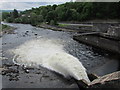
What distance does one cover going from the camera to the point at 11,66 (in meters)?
30.4

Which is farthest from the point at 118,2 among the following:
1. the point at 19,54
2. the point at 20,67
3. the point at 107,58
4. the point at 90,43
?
the point at 20,67

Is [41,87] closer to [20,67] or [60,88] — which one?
[60,88]

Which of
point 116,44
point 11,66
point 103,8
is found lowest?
point 11,66

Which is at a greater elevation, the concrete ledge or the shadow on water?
the concrete ledge

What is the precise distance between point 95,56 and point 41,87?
18017 millimetres

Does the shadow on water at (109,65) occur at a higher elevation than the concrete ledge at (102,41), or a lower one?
lower

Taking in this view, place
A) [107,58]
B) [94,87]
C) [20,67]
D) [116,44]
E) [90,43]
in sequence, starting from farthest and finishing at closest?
[90,43] → [116,44] → [107,58] → [20,67] → [94,87]

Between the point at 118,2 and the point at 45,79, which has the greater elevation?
the point at 118,2

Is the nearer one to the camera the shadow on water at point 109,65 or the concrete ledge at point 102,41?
the shadow on water at point 109,65

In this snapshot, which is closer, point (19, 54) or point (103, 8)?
point (19, 54)

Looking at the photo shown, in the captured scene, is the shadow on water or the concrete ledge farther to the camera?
the concrete ledge

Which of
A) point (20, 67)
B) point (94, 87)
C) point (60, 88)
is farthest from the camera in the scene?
point (20, 67)

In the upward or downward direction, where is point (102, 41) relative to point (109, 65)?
upward

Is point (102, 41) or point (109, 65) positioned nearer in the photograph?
point (109, 65)
